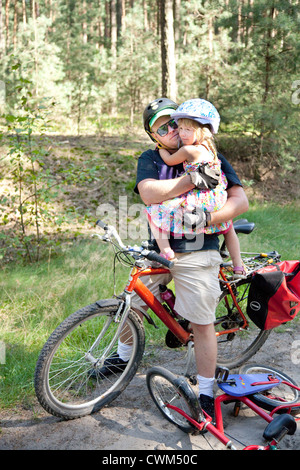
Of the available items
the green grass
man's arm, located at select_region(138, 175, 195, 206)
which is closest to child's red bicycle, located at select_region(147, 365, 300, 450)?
the green grass

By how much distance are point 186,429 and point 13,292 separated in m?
2.73

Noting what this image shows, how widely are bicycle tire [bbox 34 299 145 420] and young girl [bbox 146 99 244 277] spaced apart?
59 centimetres

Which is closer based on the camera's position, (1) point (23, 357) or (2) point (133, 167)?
(1) point (23, 357)

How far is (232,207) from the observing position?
2803mm

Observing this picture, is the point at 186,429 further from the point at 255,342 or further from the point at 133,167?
the point at 133,167

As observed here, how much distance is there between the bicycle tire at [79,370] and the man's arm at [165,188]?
715 millimetres

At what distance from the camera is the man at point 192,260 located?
2.72 meters

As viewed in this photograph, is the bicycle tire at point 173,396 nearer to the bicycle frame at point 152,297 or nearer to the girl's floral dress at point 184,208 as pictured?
the bicycle frame at point 152,297

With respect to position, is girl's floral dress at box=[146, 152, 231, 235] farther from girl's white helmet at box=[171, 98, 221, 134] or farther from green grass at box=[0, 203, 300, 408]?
green grass at box=[0, 203, 300, 408]

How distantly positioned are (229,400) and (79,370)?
1.08m

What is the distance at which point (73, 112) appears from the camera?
13.9 m

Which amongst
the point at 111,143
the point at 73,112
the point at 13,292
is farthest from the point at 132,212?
the point at 73,112

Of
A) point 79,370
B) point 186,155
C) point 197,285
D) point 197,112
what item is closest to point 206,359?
point 197,285

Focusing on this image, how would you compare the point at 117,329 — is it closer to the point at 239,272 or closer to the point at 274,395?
the point at 239,272
